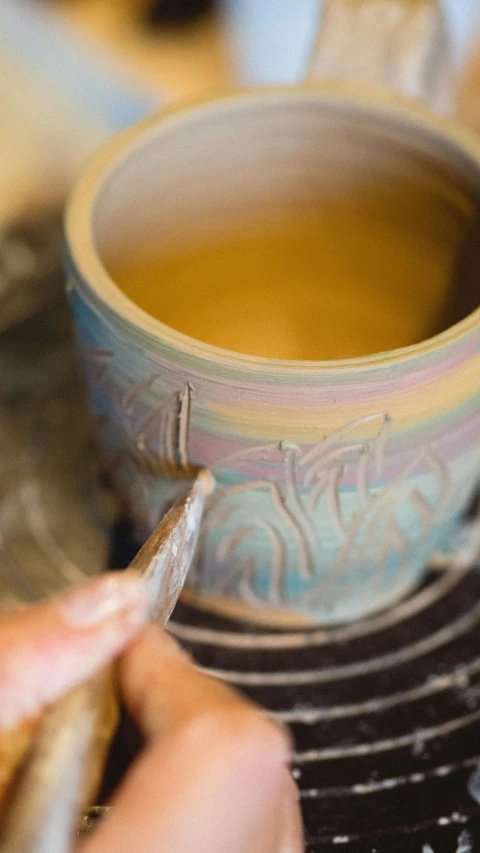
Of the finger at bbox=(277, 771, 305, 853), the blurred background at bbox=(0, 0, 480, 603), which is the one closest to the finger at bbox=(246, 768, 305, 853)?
the finger at bbox=(277, 771, 305, 853)

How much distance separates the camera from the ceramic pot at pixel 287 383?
394 millimetres

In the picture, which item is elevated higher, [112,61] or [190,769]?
[190,769]

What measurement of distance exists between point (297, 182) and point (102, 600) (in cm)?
38

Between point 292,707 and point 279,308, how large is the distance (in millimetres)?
302

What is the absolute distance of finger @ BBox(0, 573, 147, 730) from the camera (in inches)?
11.3

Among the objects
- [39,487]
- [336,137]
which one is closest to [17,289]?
[39,487]

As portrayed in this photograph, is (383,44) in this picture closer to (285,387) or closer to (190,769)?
(285,387)

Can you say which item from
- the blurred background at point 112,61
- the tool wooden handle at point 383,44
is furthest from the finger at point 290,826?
the blurred background at point 112,61

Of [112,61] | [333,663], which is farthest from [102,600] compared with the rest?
[112,61]

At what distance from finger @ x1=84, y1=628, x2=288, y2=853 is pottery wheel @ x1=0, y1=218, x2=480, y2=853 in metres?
0.17

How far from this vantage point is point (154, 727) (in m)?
0.30

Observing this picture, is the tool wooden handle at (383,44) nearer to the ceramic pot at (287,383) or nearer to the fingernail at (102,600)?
the ceramic pot at (287,383)

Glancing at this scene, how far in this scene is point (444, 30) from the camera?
698 mm

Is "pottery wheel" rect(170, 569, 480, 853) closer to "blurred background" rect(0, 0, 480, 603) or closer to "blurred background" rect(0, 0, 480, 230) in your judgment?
"blurred background" rect(0, 0, 480, 603)
